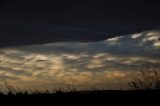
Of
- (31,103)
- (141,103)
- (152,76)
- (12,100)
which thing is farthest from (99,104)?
(152,76)

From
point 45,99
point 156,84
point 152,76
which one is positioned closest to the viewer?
point 45,99

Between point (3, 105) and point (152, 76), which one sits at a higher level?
point (152, 76)

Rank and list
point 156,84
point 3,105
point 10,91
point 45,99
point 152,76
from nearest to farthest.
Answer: point 3,105
point 45,99
point 10,91
point 156,84
point 152,76

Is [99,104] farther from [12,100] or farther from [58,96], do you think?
[12,100]

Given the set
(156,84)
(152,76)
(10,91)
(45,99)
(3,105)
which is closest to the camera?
(3,105)

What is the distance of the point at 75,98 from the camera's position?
7027 millimetres

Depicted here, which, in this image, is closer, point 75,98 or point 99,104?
point 99,104

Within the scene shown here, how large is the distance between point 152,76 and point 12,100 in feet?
23.2

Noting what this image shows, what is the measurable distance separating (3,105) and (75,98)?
1.67m

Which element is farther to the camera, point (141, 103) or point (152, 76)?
point (152, 76)

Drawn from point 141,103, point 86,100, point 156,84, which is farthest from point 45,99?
point 156,84

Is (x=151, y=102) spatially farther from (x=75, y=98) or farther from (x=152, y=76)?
(x=152, y=76)

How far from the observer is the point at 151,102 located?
6785 mm

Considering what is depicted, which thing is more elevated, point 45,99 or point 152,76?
point 152,76
